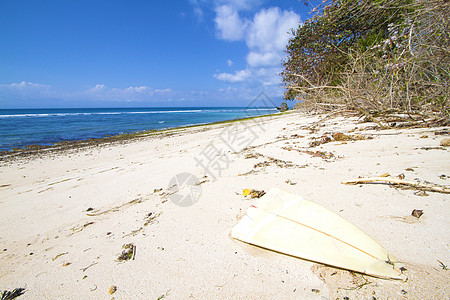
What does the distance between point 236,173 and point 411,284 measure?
2.41 m

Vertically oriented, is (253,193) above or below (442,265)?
below

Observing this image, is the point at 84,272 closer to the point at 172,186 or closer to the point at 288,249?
the point at 288,249

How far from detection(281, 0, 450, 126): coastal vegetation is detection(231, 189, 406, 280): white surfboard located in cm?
255

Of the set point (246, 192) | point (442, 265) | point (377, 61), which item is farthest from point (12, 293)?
point (377, 61)

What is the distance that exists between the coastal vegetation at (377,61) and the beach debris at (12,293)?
3931mm

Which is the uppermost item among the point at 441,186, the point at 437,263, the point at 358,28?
the point at 358,28

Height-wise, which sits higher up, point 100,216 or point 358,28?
point 358,28

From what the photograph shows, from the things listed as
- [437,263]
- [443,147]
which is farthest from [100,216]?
[443,147]

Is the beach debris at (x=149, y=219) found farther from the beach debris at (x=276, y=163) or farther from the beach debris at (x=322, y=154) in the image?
the beach debris at (x=322, y=154)

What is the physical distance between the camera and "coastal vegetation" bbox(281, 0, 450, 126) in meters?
3.40

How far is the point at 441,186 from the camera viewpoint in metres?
1.86

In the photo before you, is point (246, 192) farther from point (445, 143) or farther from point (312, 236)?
point (445, 143)

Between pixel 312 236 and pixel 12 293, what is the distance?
2157 millimetres

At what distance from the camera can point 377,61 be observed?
457 centimetres
